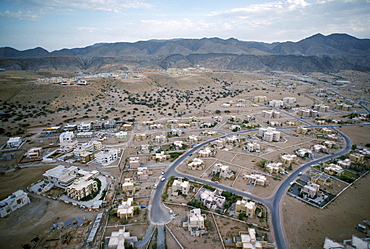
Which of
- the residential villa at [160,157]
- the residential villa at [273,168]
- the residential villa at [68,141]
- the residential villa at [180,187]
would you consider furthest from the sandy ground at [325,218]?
the residential villa at [68,141]

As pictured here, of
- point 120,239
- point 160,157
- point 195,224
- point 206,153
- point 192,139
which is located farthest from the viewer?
point 192,139

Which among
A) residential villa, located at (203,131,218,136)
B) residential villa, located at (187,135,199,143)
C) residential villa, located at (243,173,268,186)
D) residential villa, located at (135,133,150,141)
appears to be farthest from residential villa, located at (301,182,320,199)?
residential villa, located at (135,133,150,141)

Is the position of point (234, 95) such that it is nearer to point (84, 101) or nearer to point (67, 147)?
point (84, 101)

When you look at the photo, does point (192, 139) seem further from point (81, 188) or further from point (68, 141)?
point (68, 141)

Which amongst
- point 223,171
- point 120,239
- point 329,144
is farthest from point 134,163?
point 329,144

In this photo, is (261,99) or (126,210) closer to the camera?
(126,210)

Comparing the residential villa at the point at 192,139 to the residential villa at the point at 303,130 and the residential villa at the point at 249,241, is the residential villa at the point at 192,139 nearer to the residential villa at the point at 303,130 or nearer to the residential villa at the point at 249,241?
the residential villa at the point at 303,130

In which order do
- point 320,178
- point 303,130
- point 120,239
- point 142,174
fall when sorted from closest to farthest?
point 120,239, point 320,178, point 142,174, point 303,130
